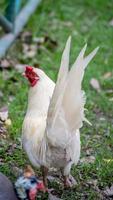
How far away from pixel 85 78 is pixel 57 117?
99.8 inches

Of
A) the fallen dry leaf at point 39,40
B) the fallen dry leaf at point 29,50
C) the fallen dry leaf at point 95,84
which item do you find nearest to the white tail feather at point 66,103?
the fallen dry leaf at point 95,84

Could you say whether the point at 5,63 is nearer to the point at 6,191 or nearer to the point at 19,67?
the point at 19,67

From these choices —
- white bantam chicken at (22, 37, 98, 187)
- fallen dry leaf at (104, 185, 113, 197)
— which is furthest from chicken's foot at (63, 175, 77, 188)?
fallen dry leaf at (104, 185, 113, 197)

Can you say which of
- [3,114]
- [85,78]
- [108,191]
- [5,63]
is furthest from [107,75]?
[108,191]

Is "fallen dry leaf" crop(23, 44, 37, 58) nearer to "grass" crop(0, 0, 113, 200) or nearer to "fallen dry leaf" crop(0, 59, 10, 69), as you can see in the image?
"grass" crop(0, 0, 113, 200)

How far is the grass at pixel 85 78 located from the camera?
4.16 m

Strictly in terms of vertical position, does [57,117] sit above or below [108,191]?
above

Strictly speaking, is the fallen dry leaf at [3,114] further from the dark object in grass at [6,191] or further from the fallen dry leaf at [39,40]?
the fallen dry leaf at [39,40]

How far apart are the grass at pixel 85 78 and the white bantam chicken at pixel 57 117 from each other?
330 mm

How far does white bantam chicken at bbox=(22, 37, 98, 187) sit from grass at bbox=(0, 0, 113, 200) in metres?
0.33

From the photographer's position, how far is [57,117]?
3.41 m

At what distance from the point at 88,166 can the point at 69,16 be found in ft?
11.5

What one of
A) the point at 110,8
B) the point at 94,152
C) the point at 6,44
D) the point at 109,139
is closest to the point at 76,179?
the point at 94,152

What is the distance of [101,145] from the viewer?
4664 millimetres
